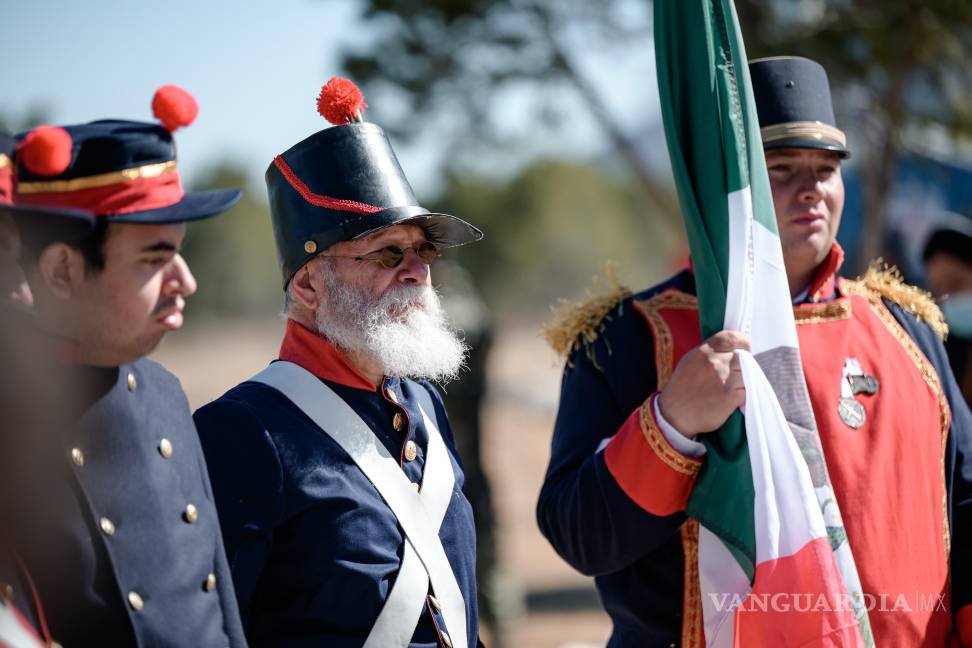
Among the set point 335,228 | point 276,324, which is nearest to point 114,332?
point 335,228

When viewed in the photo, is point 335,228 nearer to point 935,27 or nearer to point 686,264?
point 686,264

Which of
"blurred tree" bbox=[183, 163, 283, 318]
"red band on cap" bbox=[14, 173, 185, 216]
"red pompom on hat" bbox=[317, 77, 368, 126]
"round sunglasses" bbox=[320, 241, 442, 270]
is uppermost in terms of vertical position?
"red pompom on hat" bbox=[317, 77, 368, 126]

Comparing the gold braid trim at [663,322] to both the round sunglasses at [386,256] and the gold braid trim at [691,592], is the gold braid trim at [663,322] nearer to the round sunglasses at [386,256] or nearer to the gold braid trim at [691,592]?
the gold braid trim at [691,592]

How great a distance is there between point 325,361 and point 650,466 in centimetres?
89

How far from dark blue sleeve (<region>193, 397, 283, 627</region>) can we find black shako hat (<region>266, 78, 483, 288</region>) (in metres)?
0.49

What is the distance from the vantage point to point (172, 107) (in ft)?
6.75

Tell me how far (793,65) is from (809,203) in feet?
1.42

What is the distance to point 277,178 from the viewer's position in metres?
2.83

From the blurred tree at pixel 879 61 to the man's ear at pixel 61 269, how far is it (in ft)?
26.1

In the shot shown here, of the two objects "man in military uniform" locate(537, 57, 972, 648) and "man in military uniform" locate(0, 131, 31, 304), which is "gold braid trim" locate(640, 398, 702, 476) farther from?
"man in military uniform" locate(0, 131, 31, 304)

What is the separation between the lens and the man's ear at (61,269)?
1886 millimetres

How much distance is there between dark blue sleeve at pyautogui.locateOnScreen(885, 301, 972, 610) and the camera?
9.93ft

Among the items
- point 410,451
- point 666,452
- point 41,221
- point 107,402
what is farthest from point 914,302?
point 41,221

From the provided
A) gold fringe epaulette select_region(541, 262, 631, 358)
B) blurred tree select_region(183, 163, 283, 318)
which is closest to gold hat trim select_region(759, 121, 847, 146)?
gold fringe epaulette select_region(541, 262, 631, 358)
